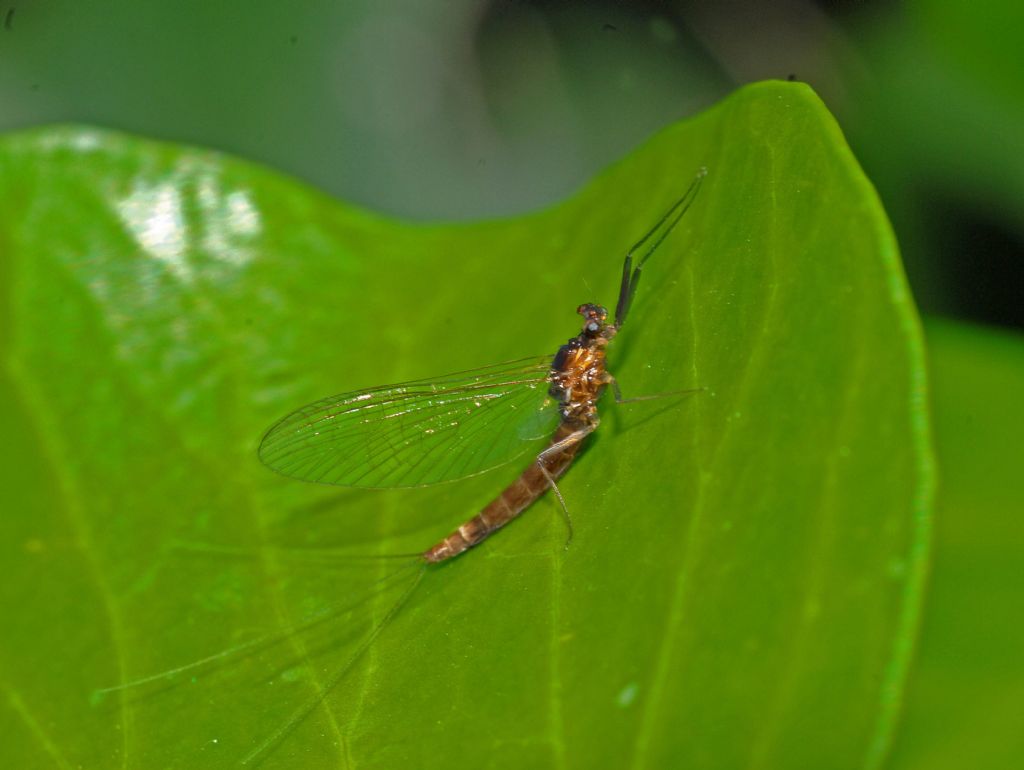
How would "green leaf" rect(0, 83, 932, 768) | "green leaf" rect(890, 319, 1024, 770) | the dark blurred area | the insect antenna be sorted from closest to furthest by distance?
"green leaf" rect(0, 83, 932, 768)
"green leaf" rect(890, 319, 1024, 770)
the insect antenna
the dark blurred area

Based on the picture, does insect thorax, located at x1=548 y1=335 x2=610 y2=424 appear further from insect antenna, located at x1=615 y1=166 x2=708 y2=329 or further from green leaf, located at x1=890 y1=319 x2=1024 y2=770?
green leaf, located at x1=890 y1=319 x2=1024 y2=770

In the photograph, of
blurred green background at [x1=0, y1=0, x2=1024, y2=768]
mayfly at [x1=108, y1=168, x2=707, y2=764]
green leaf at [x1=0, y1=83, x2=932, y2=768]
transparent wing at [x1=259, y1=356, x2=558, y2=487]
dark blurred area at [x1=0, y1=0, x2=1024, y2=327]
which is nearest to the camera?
green leaf at [x1=0, y1=83, x2=932, y2=768]

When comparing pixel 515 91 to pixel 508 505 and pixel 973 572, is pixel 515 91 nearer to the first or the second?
pixel 508 505

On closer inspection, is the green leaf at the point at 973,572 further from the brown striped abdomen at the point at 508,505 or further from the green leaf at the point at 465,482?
the brown striped abdomen at the point at 508,505

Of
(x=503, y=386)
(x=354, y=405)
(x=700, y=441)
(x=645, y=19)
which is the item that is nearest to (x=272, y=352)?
(x=354, y=405)

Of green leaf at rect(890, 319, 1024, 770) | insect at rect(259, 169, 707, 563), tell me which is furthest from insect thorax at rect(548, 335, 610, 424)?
green leaf at rect(890, 319, 1024, 770)

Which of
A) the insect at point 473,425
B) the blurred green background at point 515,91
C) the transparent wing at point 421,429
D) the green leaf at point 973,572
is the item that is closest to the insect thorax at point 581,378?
the insect at point 473,425
